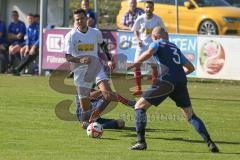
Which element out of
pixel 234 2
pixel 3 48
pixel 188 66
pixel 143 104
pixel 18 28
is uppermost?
pixel 234 2

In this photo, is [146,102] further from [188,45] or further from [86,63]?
[188,45]

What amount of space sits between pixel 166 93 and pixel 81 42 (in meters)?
2.46

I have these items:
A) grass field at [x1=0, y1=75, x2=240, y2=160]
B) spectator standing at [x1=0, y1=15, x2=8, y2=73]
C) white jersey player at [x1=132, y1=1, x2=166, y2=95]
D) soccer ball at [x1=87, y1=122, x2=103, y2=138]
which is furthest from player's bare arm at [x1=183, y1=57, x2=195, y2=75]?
spectator standing at [x1=0, y1=15, x2=8, y2=73]

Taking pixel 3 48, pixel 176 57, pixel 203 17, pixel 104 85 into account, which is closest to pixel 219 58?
pixel 203 17

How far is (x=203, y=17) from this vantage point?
27.4m

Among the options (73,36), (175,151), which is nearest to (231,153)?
(175,151)

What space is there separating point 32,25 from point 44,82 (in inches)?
112

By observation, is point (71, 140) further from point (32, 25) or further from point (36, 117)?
point (32, 25)

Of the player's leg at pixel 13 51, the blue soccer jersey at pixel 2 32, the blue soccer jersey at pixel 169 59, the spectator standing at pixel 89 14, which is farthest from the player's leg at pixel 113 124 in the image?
the blue soccer jersey at pixel 2 32

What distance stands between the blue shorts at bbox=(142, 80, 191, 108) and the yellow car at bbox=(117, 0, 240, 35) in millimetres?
15553

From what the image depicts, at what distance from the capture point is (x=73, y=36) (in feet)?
44.0

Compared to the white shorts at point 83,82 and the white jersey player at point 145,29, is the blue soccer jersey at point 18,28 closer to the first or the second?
the white jersey player at point 145,29

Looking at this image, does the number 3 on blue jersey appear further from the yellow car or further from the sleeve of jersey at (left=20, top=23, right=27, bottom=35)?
the yellow car

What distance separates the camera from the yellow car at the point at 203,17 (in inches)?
1072
